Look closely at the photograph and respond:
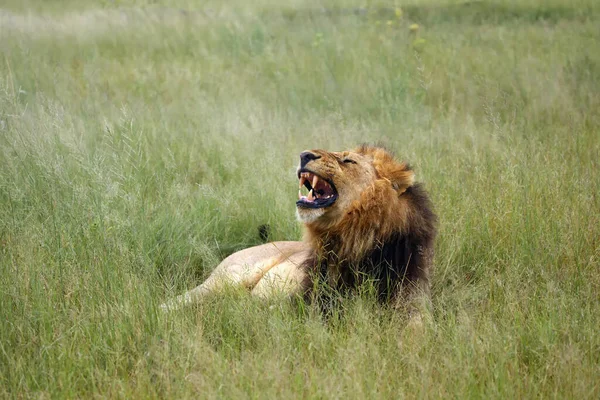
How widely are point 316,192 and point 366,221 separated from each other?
39 centimetres

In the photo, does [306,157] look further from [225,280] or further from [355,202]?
[225,280]

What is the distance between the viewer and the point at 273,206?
5477 millimetres

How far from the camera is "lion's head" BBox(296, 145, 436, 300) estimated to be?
390 cm

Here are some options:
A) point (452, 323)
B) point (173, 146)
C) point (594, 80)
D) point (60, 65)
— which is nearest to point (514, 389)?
point (452, 323)

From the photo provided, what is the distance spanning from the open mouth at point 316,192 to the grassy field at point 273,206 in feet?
1.80

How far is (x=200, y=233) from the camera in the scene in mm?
5129

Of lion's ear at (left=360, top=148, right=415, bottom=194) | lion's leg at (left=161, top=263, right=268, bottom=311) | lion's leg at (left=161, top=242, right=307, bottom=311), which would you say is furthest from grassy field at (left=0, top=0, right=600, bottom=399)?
lion's ear at (left=360, top=148, right=415, bottom=194)

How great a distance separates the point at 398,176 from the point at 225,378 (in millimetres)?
1626

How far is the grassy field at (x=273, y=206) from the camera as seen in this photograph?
3.11 metres

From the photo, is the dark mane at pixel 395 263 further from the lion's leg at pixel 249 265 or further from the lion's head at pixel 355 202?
the lion's leg at pixel 249 265

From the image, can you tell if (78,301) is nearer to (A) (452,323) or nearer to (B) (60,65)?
(A) (452,323)

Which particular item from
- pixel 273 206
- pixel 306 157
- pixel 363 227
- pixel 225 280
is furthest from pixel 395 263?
pixel 273 206

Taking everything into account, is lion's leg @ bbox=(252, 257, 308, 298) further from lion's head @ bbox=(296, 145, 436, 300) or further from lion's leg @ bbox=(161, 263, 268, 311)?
lion's head @ bbox=(296, 145, 436, 300)

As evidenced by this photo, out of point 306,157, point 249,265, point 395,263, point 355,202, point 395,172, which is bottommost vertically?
point 249,265
